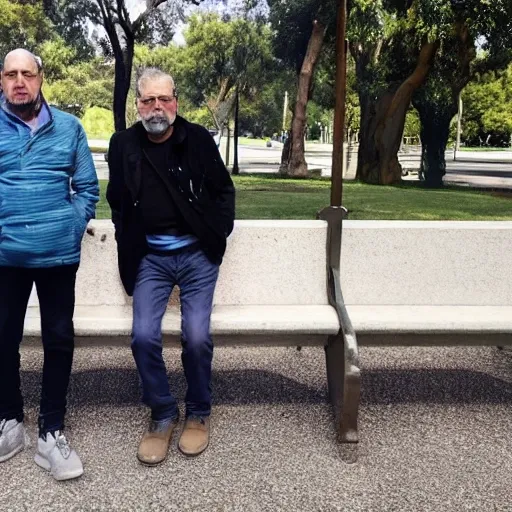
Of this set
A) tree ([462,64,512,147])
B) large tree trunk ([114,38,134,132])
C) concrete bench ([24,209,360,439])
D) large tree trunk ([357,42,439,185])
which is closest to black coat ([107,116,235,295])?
concrete bench ([24,209,360,439])

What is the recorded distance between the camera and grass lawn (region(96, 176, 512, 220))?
545 inches

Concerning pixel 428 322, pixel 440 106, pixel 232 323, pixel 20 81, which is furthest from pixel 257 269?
pixel 440 106

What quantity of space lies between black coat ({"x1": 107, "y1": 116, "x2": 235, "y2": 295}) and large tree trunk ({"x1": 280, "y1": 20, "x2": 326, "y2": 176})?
22.8 meters

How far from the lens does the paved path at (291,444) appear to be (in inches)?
116

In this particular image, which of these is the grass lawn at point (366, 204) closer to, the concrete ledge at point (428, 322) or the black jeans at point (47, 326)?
the concrete ledge at point (428, 322)

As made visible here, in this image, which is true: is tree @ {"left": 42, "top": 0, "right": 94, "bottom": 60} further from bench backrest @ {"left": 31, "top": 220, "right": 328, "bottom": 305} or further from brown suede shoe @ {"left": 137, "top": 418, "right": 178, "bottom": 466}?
brown suede shoe @ {"left": 137, "top": 418, "right": 178, "bottom": 466}

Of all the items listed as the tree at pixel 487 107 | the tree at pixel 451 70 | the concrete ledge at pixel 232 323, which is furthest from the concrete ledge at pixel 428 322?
the tree at pixel 487 107

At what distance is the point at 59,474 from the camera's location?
3.06 metres

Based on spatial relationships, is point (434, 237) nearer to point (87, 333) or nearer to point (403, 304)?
point (403, 304)

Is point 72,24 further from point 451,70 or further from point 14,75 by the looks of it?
point 14,75

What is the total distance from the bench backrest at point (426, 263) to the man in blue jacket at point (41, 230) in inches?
61.3

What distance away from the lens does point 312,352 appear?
4910 millimetres

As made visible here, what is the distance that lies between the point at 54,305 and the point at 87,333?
0.36 meters

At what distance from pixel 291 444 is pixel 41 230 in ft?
4.74
